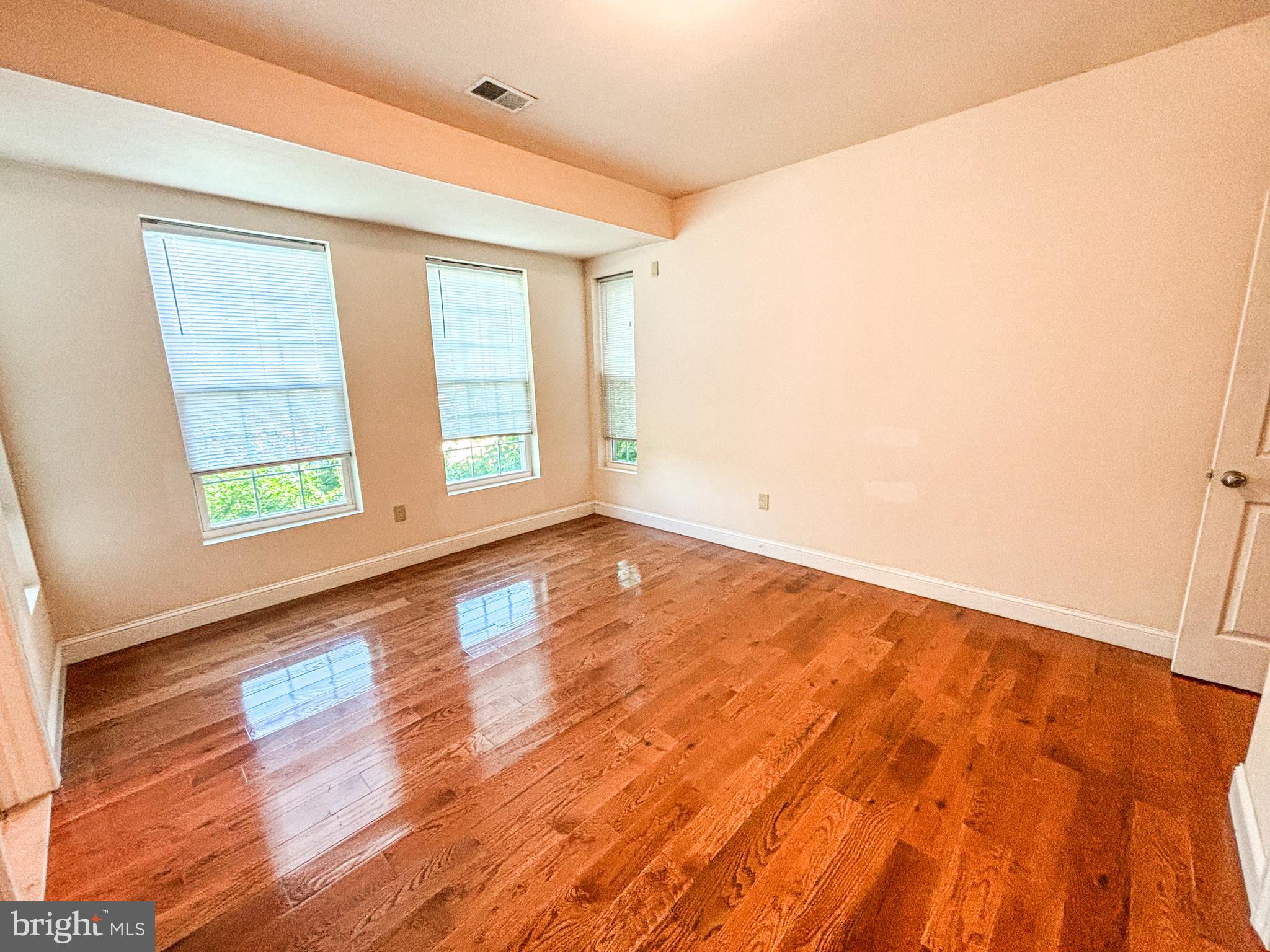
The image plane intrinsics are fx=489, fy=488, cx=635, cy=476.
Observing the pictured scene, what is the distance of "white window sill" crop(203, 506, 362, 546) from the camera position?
2922 mm

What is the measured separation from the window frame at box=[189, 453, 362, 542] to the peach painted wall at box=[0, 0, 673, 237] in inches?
74.1

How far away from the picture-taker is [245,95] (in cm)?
200

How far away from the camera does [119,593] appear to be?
2.62 meters

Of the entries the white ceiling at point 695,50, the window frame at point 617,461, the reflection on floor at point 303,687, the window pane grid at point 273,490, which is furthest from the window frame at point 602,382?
the reflection on floor at point 303,687

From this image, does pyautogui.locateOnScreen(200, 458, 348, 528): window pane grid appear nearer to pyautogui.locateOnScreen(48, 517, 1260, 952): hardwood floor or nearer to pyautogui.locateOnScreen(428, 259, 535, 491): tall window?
pyautogui.locateOnScreen(48, 517, 1260, 952): hardwood floor

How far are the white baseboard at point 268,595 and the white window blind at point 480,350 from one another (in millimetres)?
864

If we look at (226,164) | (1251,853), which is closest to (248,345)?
(226,164)

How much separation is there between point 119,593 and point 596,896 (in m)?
3.01

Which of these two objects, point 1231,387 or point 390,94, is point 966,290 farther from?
point 390,94

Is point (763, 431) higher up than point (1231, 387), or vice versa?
point (1231, 387)

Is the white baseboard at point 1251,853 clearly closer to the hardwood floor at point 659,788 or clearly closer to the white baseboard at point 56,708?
the hardwood floor at point 659,788

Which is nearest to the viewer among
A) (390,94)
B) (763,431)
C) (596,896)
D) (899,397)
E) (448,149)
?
(596,896)

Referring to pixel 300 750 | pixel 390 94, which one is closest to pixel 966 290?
pixel 390 94

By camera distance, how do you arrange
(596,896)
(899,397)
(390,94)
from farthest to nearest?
(899,397), (390,94), (596,896)
